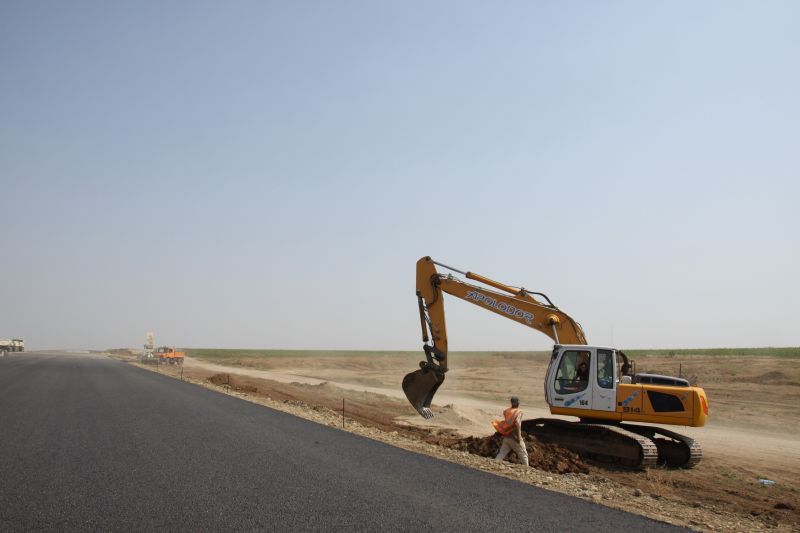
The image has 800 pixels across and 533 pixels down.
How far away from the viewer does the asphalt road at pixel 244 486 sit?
302 inches

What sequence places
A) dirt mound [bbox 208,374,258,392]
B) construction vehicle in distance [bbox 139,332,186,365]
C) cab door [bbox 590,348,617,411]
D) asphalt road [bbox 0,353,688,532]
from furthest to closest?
construction vehicle in distance [bbox 139,332,186,365] < dirt mound [bbox 208,374,258,392] < cab door [bbox 590,348,617,411] < asphalt road [bbox 0,353,688,532]

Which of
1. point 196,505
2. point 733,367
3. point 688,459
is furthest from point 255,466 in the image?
point 733,367

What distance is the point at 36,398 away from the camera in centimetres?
2086

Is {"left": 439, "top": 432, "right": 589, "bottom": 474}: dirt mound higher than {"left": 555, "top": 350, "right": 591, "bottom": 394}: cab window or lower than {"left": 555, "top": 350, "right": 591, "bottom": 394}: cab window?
lower

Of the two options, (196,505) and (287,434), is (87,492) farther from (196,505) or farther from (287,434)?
(287,434)

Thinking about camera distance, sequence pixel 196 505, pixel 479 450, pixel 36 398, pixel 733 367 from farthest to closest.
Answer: pixel 733 367 → pixel 36 398 → pixel 479 450 → pixel 196 505

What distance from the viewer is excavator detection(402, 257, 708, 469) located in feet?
48.1

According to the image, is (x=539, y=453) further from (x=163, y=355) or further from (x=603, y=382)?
(x=163, y=355)

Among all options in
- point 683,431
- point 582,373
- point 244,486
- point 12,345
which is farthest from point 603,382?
point 12,345

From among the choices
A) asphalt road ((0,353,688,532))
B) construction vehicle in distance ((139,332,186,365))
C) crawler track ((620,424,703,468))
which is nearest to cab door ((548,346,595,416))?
crawler track ((620,424,703,468))

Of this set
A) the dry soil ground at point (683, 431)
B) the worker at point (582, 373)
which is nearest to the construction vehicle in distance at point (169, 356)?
the dry soil ground at point (683, 431)

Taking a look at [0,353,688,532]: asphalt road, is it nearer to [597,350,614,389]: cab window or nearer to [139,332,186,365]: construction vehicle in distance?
[597,350,614,389]: cab window

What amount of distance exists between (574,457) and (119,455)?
1011 cm

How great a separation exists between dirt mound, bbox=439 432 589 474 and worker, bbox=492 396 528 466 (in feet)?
0.97
